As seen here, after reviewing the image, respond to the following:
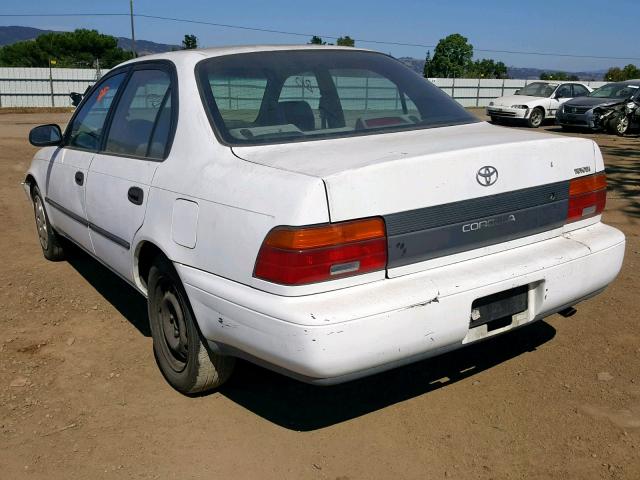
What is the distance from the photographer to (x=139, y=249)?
3.34 meters

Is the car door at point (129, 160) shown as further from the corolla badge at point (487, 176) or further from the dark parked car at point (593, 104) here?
the dark parked car at point (593, 104)

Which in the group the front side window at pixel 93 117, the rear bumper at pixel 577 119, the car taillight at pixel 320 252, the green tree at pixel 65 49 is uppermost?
the green tree at pixel 65 49

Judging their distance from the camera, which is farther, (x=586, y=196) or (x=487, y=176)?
(x=586, y=196)

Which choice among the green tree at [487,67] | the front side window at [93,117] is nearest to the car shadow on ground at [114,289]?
the front side window at [93,117]

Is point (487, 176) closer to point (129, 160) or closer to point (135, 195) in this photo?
point (135, 195)

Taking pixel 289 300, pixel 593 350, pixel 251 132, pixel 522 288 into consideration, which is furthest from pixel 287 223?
pixel 593 350

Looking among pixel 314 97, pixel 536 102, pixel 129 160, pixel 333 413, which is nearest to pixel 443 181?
pixel 314 97

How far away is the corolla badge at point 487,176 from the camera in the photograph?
271 cm

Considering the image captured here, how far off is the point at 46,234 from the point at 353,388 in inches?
135

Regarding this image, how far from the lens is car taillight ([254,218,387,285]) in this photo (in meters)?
2.38

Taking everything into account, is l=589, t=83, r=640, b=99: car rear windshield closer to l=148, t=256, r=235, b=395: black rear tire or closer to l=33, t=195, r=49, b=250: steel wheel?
l=33, t=195, r=49, b=250: steel wheel

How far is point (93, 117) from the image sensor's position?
14.1 feet

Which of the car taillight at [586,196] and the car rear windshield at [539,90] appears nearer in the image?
the car taillight at [586,196]

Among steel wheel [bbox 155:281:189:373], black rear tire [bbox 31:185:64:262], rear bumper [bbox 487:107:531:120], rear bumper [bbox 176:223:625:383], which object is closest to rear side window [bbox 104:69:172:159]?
steel wheel [bbox 155:281:189:373]
